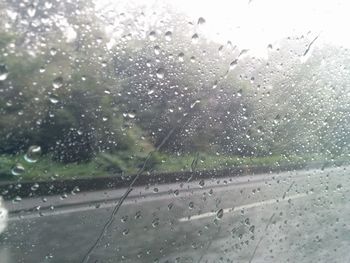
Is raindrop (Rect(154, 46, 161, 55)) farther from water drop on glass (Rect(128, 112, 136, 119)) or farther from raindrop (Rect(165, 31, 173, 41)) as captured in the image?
water drop on glass (Rect(128, 112, 136, 119))

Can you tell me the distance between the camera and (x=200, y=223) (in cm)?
342

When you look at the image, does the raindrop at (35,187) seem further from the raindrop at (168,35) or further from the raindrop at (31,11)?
the raindrop at (168,35)

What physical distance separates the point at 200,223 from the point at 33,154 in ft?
4.80

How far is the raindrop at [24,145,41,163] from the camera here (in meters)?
2.49

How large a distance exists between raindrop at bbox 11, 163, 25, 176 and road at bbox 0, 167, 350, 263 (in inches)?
6.8

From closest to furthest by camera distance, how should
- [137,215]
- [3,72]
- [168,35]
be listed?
[3,72]
[168,35]
[137,215]

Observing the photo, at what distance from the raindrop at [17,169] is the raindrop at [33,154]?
0.18 feet

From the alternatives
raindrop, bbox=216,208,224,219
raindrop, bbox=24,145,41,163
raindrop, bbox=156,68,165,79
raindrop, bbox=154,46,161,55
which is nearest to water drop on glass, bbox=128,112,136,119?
raindrop, bbox=156,68,165,79

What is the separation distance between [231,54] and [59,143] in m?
1.39

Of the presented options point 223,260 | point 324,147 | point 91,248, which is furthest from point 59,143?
point 324,147

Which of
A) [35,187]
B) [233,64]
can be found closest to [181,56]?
[233,64]

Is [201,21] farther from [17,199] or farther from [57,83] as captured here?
[17,199]

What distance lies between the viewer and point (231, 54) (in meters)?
3.22

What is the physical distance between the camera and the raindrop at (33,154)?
249 cm
